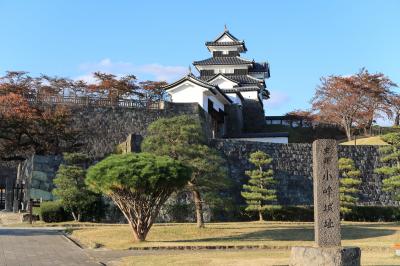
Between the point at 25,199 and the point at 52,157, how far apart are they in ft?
8.95

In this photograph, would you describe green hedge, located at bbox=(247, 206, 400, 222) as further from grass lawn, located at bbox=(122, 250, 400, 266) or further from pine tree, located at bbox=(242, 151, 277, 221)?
grass lawn, located at bbox=(122, 250, 400, 266)

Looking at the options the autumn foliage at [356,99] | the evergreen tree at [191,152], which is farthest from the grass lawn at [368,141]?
the evergreen tree at [191,152]

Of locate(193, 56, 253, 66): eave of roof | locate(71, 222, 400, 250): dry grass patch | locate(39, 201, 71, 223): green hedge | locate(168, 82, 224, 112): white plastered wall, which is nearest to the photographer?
locate(71, 222, 400, 250): dry grass patch

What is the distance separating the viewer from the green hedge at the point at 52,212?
23.6m

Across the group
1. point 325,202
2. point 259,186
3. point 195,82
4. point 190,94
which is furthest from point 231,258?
point 190,94

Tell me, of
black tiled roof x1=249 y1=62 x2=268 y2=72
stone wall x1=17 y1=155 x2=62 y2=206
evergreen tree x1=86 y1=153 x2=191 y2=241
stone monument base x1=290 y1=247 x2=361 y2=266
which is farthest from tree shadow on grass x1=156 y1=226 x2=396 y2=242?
black tiled roof x1=249 y1=62 x2=268 y2=72

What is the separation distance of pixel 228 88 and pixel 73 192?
24.0 m

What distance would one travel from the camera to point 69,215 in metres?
24.1

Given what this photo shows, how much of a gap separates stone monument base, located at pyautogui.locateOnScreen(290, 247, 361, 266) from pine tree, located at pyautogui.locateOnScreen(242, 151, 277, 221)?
1563 cm

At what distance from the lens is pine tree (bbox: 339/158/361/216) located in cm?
2483

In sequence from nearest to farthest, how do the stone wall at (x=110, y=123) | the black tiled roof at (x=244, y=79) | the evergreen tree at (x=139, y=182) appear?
the evergreen tree at (x=139, y=182), the stone wall at (x=110, y=123), the black tiled roof at (x=244, y=79)

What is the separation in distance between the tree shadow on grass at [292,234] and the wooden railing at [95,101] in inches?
668

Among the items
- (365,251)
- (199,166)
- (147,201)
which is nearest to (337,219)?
(365,251)

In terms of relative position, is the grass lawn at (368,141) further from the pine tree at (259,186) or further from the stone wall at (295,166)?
the pine tree at (259,186)
